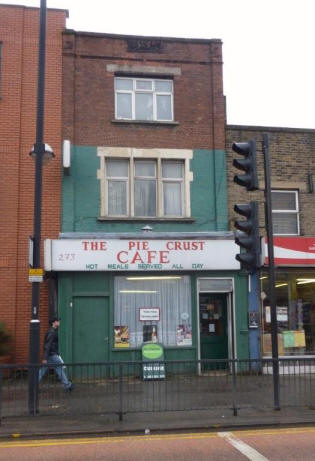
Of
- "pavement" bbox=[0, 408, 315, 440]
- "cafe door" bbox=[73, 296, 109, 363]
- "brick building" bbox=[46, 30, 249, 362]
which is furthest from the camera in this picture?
"brick building" bbox=[46, 30, 249, 362]

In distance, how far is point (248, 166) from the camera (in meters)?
10.5

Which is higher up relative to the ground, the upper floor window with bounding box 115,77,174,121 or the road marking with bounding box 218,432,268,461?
the upper floor window with bounding box 115,77,174,121

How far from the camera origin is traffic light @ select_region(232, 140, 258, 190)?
10.5 metres

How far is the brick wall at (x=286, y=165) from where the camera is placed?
16.5 meters

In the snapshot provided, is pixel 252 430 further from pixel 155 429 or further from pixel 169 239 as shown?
pixel 169 239

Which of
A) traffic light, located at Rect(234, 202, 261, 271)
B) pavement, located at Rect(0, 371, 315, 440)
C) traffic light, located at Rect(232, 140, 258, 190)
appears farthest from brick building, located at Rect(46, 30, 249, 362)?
traffic light, located at Rect(232, 140, 258, 190)

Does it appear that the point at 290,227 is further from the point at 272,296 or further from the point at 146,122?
the point at 272,296

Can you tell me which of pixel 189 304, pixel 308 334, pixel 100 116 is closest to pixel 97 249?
pixel 189 304

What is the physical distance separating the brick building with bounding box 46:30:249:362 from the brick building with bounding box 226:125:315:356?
0.74 m

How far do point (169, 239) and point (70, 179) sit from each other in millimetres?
3366

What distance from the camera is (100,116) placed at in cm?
1631

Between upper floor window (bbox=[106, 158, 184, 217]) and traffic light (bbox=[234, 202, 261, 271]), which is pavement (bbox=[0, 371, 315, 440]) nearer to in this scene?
traffic light (bbox=[234, 202, 261, 271])

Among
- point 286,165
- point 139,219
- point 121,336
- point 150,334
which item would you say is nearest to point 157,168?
point 139,219

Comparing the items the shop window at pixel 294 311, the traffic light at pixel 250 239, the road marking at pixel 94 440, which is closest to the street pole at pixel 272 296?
the traffic light at pixel 250 239
